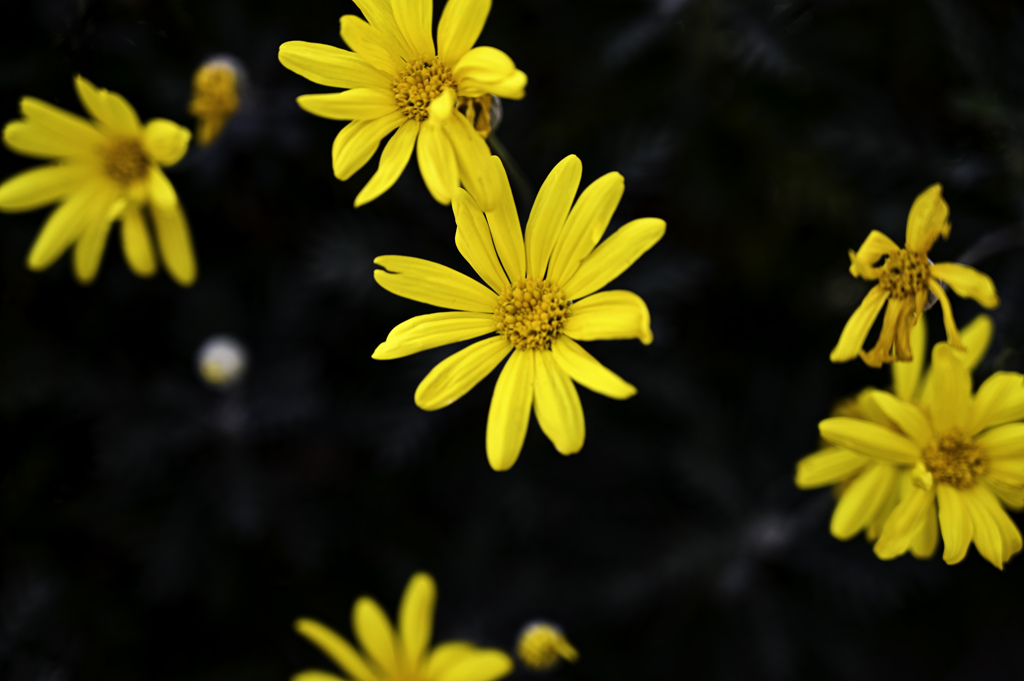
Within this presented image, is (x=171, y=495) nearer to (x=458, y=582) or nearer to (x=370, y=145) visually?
(x=458, y=582)

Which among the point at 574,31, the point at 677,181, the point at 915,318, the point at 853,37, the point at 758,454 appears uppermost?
the point at 574,31

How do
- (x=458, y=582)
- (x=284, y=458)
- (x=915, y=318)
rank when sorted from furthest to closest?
(x=284, y=458) < (x=458, y=582) < (x=915, y=318)

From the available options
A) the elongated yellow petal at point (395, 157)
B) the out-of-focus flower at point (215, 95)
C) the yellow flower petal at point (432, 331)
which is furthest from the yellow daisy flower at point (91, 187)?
the yellow flower petal at point (432, 331)

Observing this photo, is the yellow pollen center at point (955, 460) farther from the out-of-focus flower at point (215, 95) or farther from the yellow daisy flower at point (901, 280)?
the out-of-focus flower at point (215, 95)

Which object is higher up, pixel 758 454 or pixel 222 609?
pixel 758 454

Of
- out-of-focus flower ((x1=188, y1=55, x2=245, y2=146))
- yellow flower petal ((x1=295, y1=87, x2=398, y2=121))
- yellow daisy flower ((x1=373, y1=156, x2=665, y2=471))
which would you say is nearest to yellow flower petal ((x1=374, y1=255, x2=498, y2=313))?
yellow daisy flower ((x1=373, y1=156, x2=665, y2=471))

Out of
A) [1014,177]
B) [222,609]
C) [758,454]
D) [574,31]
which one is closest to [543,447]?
[758,454]

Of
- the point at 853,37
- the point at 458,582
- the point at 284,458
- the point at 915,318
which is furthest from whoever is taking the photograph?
the point at 284,458
